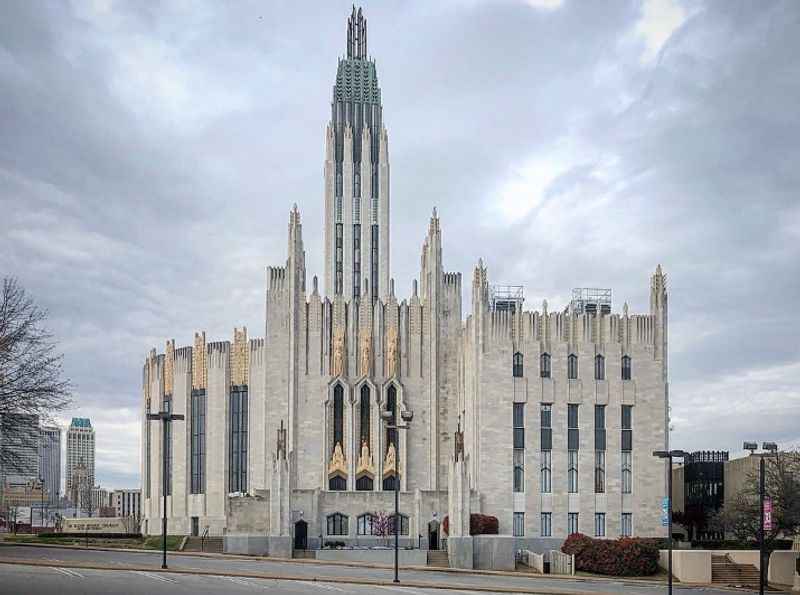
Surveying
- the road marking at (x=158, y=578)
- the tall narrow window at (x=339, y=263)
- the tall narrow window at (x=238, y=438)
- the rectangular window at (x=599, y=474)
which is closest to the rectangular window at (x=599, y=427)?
the rectangular window at (x=599, y=474)

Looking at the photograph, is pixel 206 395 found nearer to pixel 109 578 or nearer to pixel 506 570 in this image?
pixel 506 570

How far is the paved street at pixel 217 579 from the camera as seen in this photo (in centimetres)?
3650

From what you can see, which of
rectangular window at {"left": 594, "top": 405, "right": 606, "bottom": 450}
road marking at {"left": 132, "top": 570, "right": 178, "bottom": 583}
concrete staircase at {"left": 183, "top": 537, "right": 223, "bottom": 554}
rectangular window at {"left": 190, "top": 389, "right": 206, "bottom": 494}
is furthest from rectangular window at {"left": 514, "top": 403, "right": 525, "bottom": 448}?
road marking at {"left": 132, "top": 570, "right": 178, "bottom": 583}

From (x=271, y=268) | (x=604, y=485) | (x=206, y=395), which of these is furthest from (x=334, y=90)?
(x=604, y=485)

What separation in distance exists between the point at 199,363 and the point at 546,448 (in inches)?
1089

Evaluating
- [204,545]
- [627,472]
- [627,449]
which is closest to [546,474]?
[627,472]

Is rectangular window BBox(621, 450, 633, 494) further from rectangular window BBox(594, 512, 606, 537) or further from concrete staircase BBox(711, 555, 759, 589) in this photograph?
concrete staircase BBox(711, 555, 759, 589)

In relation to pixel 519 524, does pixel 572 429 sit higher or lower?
higher

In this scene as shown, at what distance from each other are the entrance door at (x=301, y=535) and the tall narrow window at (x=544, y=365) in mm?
17900

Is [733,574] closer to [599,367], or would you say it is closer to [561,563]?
[561,563]

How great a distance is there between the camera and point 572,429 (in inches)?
2928

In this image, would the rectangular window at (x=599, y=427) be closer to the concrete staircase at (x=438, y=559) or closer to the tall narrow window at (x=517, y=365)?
the tall narrow window at (x=517, y=365)

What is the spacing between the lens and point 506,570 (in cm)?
6106

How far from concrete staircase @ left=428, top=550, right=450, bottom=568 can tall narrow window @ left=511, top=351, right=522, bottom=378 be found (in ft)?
46.4
